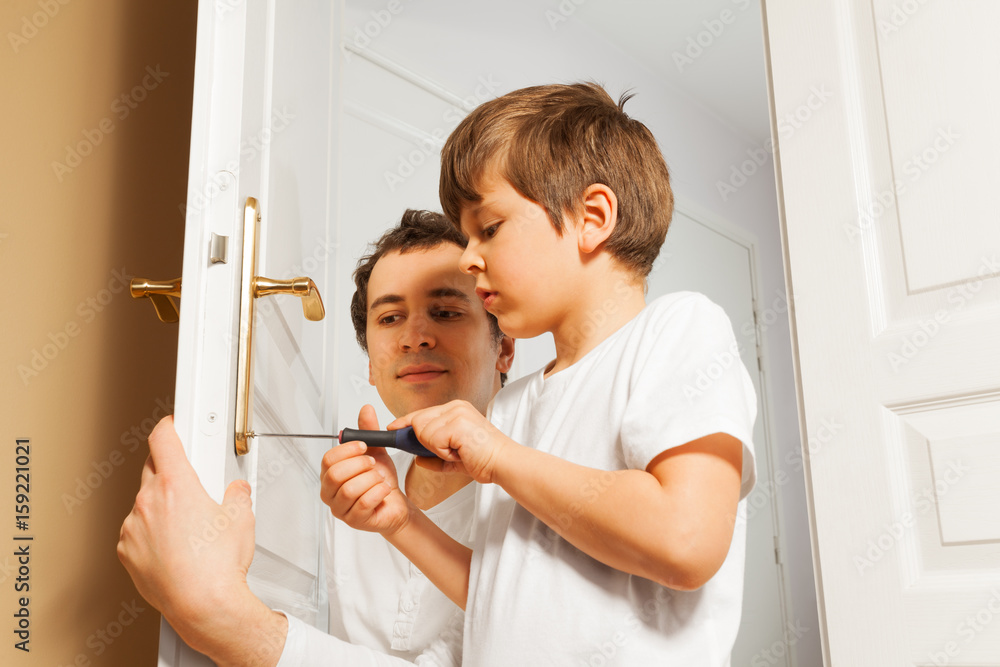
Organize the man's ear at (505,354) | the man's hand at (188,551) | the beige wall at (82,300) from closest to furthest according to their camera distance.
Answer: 1. the man's hand at (188,551)
2. the beige wall at (82,300)
3. the man's ear at (505,354)

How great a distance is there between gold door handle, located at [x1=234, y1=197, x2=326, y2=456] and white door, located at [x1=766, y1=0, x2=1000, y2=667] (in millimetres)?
859

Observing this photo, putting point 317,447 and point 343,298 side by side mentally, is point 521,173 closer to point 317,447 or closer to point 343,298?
point 317,447

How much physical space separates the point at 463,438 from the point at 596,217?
296 millimetres

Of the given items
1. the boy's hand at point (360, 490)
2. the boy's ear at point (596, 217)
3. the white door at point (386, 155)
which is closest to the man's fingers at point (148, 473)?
the boy's hand at point (360, 490)

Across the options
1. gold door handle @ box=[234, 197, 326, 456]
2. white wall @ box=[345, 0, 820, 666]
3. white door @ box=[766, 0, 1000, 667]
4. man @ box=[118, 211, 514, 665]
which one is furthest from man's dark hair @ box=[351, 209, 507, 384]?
white wall @ box=[345, 0, 820, 666]

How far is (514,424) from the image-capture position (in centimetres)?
89

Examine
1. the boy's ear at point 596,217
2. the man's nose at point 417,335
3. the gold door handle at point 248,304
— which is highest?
the boy's ear at point 596,217

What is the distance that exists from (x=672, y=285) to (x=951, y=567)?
6.47 feet

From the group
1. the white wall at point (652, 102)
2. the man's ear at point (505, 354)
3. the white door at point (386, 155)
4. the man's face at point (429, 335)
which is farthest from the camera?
the white wall at point (652, 102)

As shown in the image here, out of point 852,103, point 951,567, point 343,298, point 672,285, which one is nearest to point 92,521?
point 343,298

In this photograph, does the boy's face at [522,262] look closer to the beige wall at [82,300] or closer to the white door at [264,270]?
the white door at [264,270]

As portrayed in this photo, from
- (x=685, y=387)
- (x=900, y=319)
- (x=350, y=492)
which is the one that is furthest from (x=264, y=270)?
(x=900, y=319)

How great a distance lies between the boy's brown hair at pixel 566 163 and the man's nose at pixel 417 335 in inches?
12.1

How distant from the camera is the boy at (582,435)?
0.68 metres
